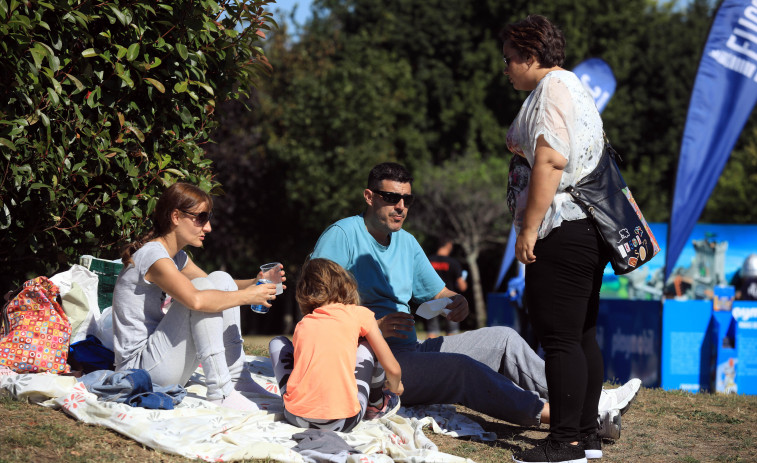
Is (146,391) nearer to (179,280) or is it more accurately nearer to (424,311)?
(179,280)

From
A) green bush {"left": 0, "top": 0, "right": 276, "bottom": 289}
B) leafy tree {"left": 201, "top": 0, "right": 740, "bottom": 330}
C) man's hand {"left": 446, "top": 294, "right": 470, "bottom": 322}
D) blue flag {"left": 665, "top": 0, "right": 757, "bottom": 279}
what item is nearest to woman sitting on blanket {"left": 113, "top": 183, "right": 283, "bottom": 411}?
green bush {"left": 0, "top": 0, "right": 276, "bottom": 289}

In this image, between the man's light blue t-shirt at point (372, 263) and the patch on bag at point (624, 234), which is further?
the man's light blue t-shirt at point (372, 263)

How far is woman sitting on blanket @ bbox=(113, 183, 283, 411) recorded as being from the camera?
393 cm

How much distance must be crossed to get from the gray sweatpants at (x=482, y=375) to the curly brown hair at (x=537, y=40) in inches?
64.3

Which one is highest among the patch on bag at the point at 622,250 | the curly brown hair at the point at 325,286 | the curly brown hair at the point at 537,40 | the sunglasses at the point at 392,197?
the curly brown hair at the point at 537,40

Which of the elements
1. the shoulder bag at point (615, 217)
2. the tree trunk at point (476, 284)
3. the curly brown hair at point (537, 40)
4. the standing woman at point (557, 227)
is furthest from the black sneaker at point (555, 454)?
the tree trunk at point (476, 284)

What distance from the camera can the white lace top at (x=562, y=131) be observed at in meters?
3.46

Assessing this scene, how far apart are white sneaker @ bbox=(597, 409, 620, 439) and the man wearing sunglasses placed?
0.02 meters

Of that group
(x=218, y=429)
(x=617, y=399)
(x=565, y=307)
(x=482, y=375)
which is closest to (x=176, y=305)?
(x=218, y=429)

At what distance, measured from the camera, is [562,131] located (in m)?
3.46

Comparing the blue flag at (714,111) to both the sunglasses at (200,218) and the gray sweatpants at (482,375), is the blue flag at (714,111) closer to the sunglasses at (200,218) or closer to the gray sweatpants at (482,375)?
the gray sweatpants at (482,375)

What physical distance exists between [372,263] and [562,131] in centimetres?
145

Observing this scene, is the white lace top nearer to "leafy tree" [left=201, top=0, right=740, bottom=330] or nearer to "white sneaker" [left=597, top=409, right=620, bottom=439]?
"white sneaker" [left=597, top=409, right=620, bottom=439]

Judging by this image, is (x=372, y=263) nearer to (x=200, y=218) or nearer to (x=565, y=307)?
A: (x=200, y=218)
